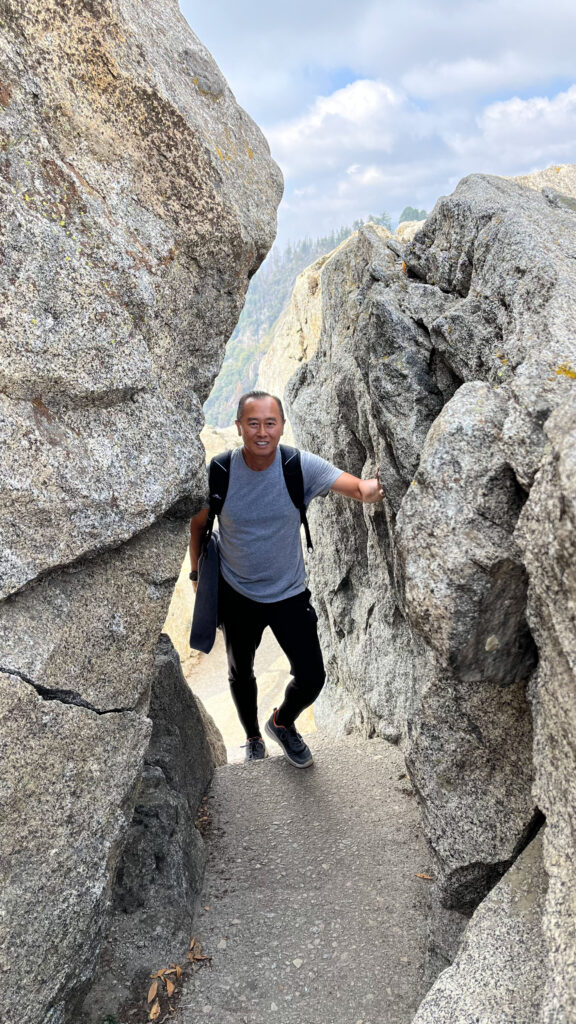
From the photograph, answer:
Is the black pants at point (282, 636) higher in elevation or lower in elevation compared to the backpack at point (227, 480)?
lower

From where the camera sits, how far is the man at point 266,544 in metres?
6.93

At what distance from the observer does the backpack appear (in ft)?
22.7

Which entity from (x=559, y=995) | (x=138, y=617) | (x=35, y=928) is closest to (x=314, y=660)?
(x=138, y=617)

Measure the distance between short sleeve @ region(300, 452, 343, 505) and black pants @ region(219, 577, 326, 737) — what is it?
1.22m

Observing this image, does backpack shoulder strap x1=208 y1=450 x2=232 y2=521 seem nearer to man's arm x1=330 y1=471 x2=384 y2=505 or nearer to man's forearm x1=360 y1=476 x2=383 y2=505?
man's arm x1=330 y1=471 x2=384 y2=505

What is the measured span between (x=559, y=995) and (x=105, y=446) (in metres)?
4.41

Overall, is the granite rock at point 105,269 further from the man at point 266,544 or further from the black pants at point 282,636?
the black pants at point 282,636

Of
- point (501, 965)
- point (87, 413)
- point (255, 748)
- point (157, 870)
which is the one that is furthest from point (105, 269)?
point (255, 748)

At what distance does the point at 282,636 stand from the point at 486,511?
382cm

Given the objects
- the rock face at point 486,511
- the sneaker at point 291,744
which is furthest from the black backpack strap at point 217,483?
the sneaker at point 291,744

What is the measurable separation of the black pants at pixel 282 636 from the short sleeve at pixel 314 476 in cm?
122

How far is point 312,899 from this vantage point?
6.51 metres

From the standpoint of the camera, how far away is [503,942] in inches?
166

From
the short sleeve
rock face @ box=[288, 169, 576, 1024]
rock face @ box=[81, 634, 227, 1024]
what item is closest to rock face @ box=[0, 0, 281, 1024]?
rock face @ box=[81, 634, 227, 1024]
